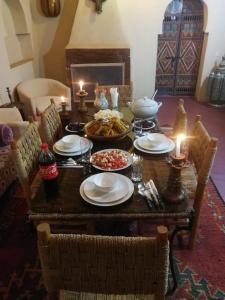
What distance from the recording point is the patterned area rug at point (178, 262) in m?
Result: 1.43

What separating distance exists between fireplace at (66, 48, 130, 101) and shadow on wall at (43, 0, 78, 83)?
58 centimetres

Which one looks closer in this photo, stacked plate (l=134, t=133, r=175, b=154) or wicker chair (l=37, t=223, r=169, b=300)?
wicker chair (l=37, t=223, r=169, b=300)

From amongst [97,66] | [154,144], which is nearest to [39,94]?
[97,66]

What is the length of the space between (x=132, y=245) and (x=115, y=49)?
3814mm

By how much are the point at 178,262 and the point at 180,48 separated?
4354 millimetres

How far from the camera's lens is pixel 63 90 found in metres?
3.96

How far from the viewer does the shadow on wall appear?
13.8 ft

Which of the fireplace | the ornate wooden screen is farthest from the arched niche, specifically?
the ornate wooden screen

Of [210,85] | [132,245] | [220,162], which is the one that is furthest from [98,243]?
[210,85]

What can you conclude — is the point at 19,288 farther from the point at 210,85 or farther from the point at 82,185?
the point at 210,85

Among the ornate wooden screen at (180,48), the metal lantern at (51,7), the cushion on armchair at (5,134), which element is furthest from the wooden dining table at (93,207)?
the ornate wooden screen at (180,48)

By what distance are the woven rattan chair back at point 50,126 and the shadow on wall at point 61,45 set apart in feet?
9.54

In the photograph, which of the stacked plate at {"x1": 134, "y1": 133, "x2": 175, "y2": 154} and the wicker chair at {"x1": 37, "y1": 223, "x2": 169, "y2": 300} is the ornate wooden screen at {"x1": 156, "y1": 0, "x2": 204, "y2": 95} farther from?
the wicker chair at {"x1": 37, "y1": 223, "x2": 169, "y2": 300}

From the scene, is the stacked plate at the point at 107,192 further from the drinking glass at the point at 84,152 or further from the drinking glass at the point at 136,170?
the drinking glass at the point at 84,152
